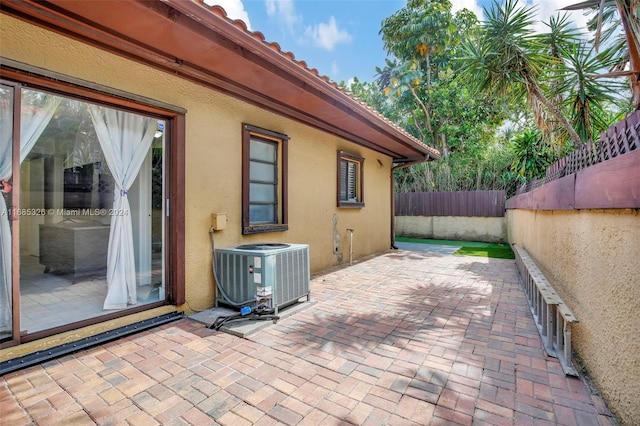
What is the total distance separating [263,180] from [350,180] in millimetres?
3319

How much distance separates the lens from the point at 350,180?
8180 millimetres

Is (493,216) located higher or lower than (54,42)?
lower

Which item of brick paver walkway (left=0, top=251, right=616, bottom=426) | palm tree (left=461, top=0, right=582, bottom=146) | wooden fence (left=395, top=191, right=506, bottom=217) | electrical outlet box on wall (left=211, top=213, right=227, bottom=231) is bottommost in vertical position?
brick paver walkway (left=0, top=251, right=616, bottom=426)

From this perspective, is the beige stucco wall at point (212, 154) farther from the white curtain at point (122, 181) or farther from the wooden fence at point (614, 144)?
Answer: the wooden fence at point (614, 144)

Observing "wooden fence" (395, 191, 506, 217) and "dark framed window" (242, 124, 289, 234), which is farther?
"wooden fence" (395, 191, 506, 217)

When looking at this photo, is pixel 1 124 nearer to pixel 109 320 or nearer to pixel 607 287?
pixel 109 320

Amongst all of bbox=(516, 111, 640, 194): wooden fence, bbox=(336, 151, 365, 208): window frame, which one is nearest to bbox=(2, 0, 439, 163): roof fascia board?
bbox=(336, 151, 365, 208): window frame

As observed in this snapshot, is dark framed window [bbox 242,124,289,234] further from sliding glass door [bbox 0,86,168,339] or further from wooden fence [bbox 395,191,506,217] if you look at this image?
wooden fence [bbox 395,191,506,217]

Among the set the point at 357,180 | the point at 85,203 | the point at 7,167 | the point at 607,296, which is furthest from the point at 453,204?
the point at 7,167

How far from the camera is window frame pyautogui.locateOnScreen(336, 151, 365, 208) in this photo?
725 centimetres

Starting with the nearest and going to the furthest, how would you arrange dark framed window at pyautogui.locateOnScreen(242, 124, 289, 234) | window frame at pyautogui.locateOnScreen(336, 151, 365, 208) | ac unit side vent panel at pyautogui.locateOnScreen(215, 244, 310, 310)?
ac unit side vent panel at pyautogui.locateOnScreen(215, 244, 310, 310) < dark framed window at pyautogui.locateOnScreen(242, 124, 289, 234) < window frame at pyautogui.locateOnScreen(336, 151, 365, 208)

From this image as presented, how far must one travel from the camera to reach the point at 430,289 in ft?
17.2

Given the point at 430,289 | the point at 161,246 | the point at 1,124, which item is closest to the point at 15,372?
the point at 161,246

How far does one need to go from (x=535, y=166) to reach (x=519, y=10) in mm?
5727
